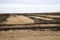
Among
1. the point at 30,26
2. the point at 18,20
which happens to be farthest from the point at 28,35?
the point at 18,20

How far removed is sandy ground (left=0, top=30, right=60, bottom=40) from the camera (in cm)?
110

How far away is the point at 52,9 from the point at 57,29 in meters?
0.28

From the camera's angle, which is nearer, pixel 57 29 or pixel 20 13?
pixel 57 29

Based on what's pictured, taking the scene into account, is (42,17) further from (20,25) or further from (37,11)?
(20,25)

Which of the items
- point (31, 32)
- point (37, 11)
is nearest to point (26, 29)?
point (31, 32)

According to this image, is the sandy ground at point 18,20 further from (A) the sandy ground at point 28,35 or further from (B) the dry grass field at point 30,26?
(A) the sandy ground at point 28,35

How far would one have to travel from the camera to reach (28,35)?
1.12 m

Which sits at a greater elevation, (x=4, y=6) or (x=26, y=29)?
(x=4, y=6)

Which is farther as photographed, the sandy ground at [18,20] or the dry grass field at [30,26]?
the sandy ground at [18,20]

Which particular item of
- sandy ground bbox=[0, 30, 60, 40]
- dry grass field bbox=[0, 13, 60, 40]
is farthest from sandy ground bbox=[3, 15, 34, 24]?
sandy ground bbox=[0, 30, 60, 40]

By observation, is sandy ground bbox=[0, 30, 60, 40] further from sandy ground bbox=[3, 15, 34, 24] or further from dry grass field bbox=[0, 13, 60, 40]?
sandy ground bbox=[3, 15, 34, 24]

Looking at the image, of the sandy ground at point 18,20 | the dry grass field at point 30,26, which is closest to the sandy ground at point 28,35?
the dry grass field at point 30,26

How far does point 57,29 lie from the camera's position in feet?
3.82

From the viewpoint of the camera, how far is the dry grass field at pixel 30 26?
3.66ft
